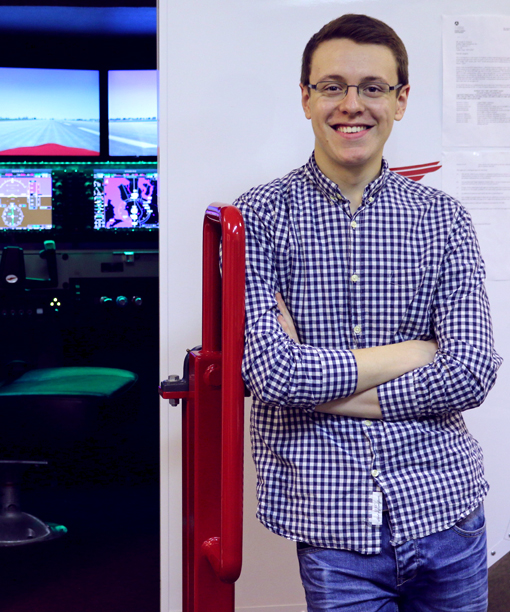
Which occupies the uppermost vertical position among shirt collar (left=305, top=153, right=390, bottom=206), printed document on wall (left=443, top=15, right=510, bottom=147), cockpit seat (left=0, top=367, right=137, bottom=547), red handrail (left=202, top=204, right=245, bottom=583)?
printed document on wall (left=443, top=15, right=510, bottom=147)

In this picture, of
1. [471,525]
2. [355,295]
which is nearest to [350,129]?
[355,295]

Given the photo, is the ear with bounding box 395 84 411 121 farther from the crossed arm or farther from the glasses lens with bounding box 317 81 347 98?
the crossed arm

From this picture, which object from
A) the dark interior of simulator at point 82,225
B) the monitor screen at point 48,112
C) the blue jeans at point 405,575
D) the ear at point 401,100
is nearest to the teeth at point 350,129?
the ear at point 401,100

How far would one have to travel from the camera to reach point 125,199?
14.8ft

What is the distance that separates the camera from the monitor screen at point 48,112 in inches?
175

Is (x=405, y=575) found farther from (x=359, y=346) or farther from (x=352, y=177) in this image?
(x=352, y=177)

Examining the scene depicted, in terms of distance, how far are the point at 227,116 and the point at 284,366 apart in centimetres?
109

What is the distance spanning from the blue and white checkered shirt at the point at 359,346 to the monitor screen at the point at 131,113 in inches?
129

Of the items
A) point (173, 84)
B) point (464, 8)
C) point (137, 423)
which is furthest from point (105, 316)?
point (464, 8)

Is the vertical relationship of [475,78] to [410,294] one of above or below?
above

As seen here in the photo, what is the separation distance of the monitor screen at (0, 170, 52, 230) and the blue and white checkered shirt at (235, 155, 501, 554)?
3.35 m

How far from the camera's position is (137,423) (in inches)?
183

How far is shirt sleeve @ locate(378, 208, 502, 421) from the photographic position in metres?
1.25

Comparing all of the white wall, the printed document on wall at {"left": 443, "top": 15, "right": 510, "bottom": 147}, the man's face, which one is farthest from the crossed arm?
the printed document on wall at {"left": 443, "top": 15, "right": 510, "bottom": 147}
